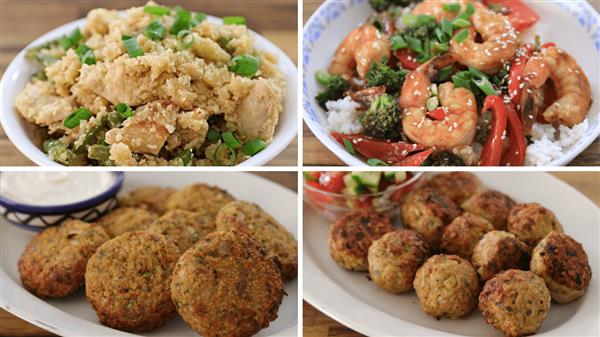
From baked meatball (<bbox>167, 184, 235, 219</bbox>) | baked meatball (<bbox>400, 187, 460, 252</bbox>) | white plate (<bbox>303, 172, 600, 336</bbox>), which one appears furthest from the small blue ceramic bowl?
baked meatball (<bbox>400, 187, 460, 252</bbox>)

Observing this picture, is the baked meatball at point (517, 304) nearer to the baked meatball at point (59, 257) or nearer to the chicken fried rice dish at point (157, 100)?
the chicken fried rice dish at point (157, 100)

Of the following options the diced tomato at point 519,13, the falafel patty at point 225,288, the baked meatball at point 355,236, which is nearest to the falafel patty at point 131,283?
the falafel patty at point 225,288

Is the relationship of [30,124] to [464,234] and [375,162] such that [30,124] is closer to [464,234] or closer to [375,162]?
[375,162]

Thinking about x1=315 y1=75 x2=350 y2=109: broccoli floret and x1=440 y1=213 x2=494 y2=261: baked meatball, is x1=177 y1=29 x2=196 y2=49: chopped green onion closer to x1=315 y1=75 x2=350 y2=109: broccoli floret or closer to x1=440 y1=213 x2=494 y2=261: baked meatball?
x1=315 y1=75 x2=350 y2=109: broccoli floret

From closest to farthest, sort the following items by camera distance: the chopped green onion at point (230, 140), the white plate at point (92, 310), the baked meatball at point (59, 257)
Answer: the white plate at point (92, 310), the baked meatball at point (59, 257), the chopped green onion at point (230, 140)

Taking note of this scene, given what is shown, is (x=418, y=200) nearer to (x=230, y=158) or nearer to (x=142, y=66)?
(x=230, y=158)

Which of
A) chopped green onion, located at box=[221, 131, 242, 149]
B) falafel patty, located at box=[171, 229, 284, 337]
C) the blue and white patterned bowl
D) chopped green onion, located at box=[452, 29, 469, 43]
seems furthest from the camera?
the blue and white patterned bowl
